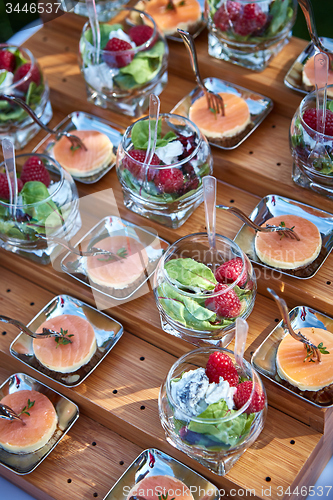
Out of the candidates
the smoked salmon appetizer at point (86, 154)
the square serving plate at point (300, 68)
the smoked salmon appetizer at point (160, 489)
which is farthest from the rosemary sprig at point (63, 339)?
the square serving plate at point (300, 68)

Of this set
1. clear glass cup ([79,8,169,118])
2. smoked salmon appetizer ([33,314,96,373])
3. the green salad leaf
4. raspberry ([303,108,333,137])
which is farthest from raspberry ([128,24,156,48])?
the green salad leaf

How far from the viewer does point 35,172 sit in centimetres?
141

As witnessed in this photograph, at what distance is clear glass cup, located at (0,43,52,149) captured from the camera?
5.22ft

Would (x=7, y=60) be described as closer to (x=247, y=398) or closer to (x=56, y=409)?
(x=56, y=409)

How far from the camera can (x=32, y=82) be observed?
5.26ft

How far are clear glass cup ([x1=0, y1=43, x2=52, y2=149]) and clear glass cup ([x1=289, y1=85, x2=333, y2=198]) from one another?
69 centimetres

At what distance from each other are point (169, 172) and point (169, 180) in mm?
18

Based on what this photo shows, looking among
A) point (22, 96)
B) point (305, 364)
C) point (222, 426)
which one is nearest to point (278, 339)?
point (305, 364)

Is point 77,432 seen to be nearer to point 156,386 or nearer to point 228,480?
point 156,386

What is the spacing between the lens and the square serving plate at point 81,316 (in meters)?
1.28

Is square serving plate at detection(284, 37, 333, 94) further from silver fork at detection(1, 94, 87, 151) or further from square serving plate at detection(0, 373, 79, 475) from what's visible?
square serving plate at detection(0, 373, 79, 475)

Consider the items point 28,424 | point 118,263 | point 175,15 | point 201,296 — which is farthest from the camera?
point 175,15

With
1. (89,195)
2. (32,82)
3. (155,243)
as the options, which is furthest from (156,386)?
(32,82)

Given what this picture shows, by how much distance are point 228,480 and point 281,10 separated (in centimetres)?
110
